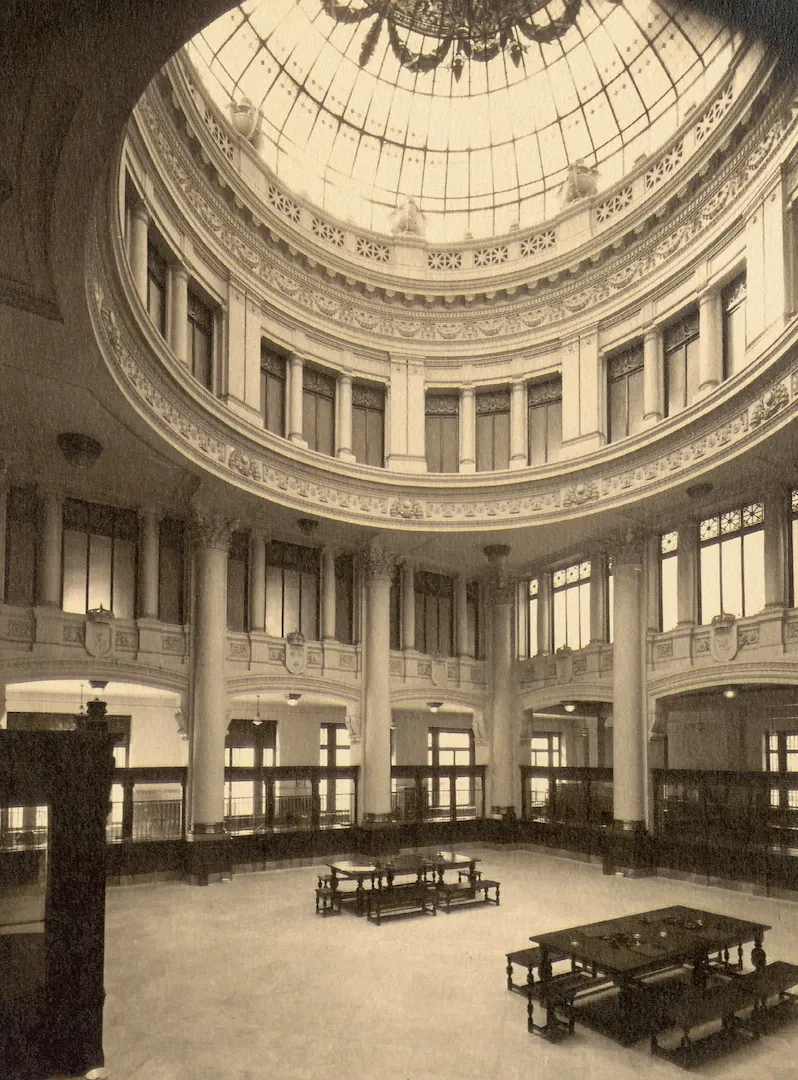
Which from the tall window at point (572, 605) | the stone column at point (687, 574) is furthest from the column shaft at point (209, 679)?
the stone column at point (687, 574)

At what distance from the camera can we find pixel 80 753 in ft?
24.6

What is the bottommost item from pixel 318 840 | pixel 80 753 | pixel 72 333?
pixel 318 840

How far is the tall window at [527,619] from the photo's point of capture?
24.6 meters

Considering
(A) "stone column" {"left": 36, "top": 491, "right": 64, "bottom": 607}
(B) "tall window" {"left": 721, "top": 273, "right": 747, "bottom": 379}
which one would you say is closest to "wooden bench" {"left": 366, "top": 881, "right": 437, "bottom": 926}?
(A) "stone column" {"left": 36, "top": 491, "right": 64, "bottom": 607}

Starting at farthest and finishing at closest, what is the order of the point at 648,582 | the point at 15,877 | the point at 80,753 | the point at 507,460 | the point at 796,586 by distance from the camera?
1. the point at 507,460
2. the point at 648,582
3. the point at 796,586
4. the point at 15,877
5. the point at 80,753

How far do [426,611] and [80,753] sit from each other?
1719 cm

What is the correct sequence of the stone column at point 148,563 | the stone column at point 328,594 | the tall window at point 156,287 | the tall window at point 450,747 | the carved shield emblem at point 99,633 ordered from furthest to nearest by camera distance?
the tall window at point 450,747 → the stone column at point 328,594 → the stone column at point 148,563 → the carved shield emblem at point 99,633 → the tall window at point 156,287

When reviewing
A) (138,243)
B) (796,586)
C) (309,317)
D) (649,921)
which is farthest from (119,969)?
(309,317)

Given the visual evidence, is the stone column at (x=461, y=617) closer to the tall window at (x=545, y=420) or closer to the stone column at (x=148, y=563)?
the tall window at (x=545, y=420)

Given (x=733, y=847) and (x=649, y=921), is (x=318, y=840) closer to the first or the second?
(x=733, y=847)

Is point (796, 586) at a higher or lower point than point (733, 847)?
higher

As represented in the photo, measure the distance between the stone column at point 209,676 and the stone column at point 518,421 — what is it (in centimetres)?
762

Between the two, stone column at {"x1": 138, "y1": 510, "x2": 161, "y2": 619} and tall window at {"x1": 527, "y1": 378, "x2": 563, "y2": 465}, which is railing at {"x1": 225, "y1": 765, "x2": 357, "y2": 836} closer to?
stone column at {"x1": 138, "y1": 510, "x2": 161, "y2": 619}

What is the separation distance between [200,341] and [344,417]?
178 inches
